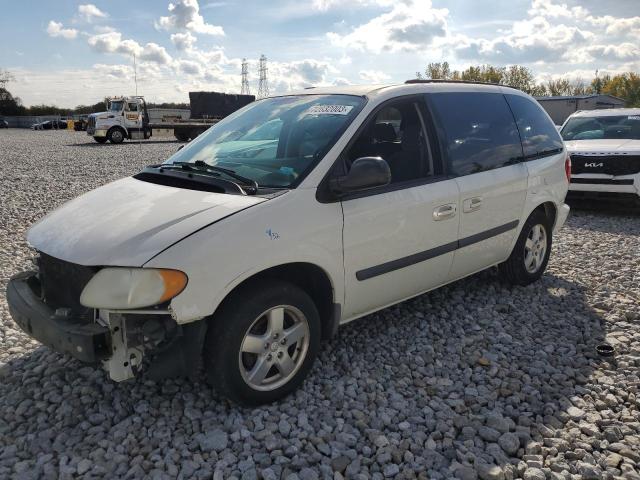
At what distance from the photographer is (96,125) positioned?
27672 millimetres

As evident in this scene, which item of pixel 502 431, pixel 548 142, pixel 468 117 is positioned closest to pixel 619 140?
pixel 548 142

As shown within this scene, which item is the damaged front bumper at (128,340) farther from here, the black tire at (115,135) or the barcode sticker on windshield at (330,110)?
the black tire at (115,135)

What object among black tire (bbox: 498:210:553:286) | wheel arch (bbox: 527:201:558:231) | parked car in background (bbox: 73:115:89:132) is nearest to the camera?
black tire (bbox: 498:210:553:286)

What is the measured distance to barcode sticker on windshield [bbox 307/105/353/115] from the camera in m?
3.48

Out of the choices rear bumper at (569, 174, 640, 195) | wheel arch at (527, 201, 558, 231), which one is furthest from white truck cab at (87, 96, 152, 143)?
wheel arch at (527, 201, 558, 231)

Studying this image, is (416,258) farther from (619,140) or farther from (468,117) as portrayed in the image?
(619,140)

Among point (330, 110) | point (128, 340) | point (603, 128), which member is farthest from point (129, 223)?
point (603, 128)

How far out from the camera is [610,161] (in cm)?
822

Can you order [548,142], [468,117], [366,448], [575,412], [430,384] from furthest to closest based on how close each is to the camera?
1. [548,142]
2. [468,117]
3. [430,384]
4. [575,412]
5. [366,448]

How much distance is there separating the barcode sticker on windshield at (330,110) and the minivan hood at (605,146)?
253 inches

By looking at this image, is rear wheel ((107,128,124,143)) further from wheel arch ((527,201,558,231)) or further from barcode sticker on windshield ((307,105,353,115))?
barcode sticker on windshield ((307,105,353,115))

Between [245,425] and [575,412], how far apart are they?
186 cm

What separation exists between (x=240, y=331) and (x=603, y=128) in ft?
30.2

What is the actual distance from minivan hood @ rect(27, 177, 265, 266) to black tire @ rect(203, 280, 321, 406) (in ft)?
1.46
